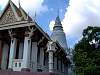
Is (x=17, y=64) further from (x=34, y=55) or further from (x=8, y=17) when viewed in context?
(x=8, y=17)

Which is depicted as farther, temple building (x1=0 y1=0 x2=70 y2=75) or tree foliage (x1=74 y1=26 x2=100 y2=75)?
tree foliage (x1=74 y1=26 x2=100 y2=75)

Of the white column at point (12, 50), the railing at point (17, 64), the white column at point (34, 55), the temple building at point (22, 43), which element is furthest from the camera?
the white column at point (34, 55)

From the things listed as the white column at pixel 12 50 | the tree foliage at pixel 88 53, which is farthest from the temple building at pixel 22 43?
the tree foliage at pixel 88 53

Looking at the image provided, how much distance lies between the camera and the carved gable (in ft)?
60.0

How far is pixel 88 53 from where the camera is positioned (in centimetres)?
2642

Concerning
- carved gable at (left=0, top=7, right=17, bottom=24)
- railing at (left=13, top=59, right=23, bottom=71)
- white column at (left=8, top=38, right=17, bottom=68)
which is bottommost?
railing at (left=13, top=59, right=23, bottom=71)

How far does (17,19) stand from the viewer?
1791 centimetres

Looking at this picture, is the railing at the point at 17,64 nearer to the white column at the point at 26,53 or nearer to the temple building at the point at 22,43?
the temple building at the point at 22,43

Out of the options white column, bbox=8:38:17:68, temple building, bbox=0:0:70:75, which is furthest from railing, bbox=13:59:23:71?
white column, bbox=8:38:17:68

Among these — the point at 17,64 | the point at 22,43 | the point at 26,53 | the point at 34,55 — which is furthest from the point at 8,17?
the point at 17,64

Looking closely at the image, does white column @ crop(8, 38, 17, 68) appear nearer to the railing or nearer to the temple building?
the temple building

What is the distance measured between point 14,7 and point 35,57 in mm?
4084

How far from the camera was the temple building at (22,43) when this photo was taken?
17312 millimetres

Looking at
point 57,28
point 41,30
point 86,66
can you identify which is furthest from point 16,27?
point 57,28
